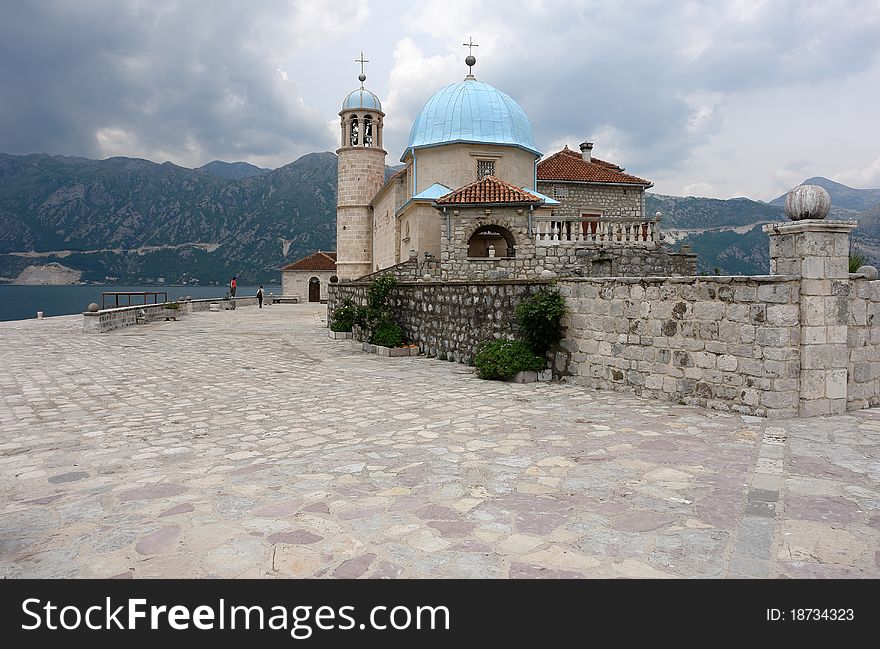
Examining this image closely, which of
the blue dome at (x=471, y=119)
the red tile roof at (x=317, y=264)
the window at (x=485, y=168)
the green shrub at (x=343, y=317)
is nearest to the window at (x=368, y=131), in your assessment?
the blue dome at (x=471, y=119)

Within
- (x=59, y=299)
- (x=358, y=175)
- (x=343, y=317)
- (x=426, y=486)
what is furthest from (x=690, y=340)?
(x=59, y=299)

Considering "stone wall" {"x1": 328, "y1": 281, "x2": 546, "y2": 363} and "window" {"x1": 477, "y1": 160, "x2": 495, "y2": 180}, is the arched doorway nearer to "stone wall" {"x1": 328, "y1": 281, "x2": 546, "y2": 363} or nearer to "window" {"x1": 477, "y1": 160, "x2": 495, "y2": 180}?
"window" {"x1": 477, "y1": 160, "x2": 495, "y2": 180}

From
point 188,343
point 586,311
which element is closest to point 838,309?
point 586,311

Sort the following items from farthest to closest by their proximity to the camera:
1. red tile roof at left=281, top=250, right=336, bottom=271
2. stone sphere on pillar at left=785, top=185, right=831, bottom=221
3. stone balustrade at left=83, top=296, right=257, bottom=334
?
1. red tile roof at left=281, top=250, right=336, bottom=271
2. stone balustrade at left=83, top=296, right=257, bottom=334
3. stone sphere on pillar at left=785, top=185, right=831, bottom=221

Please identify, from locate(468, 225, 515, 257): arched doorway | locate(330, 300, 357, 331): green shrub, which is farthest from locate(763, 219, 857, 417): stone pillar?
locate(468, 225, 515, 257): arched doorway

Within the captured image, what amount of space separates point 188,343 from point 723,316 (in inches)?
609

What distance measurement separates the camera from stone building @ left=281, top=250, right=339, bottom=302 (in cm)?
5400

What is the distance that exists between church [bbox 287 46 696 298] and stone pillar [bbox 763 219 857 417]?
10366mm

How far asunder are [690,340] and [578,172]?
2646cm

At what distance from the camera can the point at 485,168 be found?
25594 millimetres

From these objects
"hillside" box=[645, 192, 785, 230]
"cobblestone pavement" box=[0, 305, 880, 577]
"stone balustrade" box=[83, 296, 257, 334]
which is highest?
"hillside" box=[645, 192, 785, 230]
